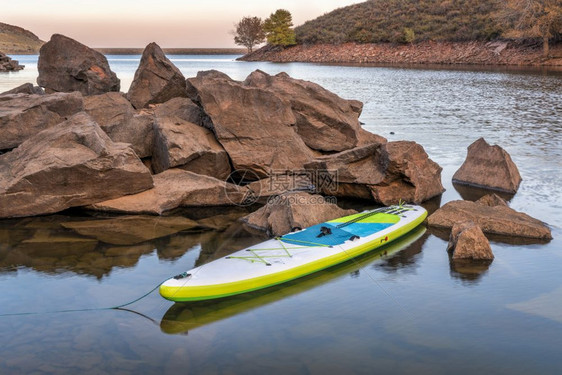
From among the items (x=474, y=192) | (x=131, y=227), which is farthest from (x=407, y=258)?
(x=131, y=227)

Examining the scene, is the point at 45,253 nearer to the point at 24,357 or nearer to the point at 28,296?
the point at 28,296

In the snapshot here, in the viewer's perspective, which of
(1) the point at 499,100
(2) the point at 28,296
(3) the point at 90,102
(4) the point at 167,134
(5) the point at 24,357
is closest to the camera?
(5) the point at 24,357

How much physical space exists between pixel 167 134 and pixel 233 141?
147cm

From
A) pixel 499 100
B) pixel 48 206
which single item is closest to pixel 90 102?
pixel 48 206

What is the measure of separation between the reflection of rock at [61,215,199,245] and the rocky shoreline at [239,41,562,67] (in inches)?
1772

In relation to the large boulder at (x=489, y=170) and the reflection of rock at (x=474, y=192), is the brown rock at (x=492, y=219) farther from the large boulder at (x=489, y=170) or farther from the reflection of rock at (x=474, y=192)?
the large boulder at (x=489, y=170)

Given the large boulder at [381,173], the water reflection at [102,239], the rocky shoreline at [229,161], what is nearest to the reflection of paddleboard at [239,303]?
the rocky shoreline at [229,161]

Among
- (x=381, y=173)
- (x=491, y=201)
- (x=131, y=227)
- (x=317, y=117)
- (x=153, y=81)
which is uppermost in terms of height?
(x=153, y=81)

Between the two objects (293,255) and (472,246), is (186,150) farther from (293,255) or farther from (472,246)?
(472,246)

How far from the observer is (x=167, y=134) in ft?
40.2

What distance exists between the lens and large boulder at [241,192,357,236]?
974 centimetres

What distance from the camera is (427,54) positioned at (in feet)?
201

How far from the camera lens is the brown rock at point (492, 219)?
973cm

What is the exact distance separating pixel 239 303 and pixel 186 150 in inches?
210
